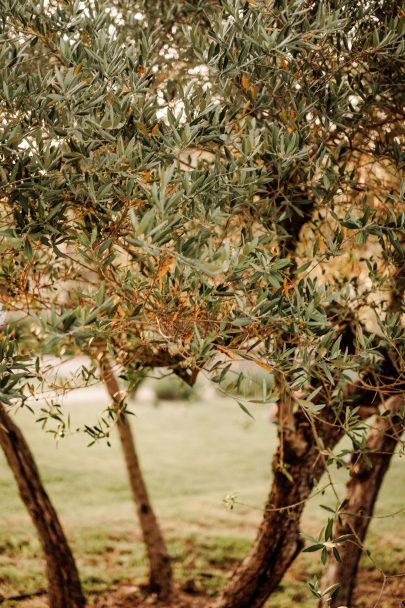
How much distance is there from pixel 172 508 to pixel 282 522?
4.34 m

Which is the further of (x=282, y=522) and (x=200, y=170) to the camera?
(x=282, y=522)

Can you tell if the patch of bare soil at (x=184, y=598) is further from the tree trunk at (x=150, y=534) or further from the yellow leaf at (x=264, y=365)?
the yellow leaf at (x=264, y=365)

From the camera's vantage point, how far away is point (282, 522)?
16.0 ft

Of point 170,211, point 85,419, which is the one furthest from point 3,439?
point 85,419

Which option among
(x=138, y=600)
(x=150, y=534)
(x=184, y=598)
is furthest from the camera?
(x=150, y=534)

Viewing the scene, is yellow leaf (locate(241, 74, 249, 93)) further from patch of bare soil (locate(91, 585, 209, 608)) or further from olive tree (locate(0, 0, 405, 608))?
patch of bare soil (locate(91, 585, 209, 608))

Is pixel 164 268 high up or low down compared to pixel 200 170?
down

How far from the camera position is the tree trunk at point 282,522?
4785mm

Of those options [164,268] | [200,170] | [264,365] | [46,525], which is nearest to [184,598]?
[46,525]

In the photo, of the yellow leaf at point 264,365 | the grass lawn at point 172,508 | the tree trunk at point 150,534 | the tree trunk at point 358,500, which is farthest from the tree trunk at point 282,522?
the yellow leaf at point 264,365

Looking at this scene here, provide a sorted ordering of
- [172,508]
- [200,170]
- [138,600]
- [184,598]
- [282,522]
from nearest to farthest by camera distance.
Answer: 1. [200,170]
2. [282,522]
3. [138,600]
4. [184,598]
5. [172,508]

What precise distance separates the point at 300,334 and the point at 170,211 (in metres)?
0.96

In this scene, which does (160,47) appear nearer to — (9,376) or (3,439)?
(9,376)

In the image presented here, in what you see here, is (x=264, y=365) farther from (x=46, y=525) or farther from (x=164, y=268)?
(x=46, y=525)
